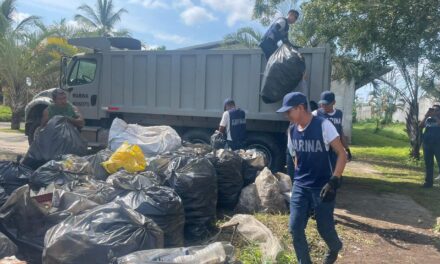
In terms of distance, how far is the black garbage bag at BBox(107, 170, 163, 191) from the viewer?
4.44 m

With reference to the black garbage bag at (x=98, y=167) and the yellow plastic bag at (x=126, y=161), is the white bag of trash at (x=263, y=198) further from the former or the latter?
the black garbage bag at (x=98, y=167)

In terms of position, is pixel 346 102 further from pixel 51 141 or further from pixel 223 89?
pixel 51 141

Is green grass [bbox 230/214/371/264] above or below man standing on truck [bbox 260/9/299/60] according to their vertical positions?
below

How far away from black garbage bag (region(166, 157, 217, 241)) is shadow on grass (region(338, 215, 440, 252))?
200 centimetres

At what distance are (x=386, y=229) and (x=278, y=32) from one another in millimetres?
3730

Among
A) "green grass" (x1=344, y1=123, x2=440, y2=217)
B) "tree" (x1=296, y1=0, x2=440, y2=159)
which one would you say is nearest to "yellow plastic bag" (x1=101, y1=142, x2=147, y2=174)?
"green grass" (x1=344, y1=123, x2=440, y2=217)

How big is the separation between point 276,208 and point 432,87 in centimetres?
1022

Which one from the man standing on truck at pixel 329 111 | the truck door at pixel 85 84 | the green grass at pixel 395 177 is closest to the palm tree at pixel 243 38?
the green grass at pixel 395 177

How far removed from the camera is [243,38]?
59.9 feet

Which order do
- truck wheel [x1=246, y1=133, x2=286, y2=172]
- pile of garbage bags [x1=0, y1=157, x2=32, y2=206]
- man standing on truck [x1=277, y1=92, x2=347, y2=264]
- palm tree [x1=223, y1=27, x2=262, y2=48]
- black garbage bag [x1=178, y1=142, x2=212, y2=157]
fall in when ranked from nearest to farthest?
man standing on truck [x1=277, y1=92, x2=347, y2=264]
pile of garbage bags [x1=0, y1=157, x2=32, y2=206]
black garbage bag [x1=178, y1=142, x2=212, y2=157]
truck wheel [x1=246, y1=133, x2=286, y2=172]
palm tree [x1=223, y1=27, x2=262, y2=48]

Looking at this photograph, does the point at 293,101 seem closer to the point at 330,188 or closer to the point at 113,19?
the point at 330,188

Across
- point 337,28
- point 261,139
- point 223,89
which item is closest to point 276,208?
point 261,139

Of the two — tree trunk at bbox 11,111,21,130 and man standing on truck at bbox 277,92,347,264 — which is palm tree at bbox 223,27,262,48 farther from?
man standing on truck at bbox 277,92,347,264

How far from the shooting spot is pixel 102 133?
31.0 feet
